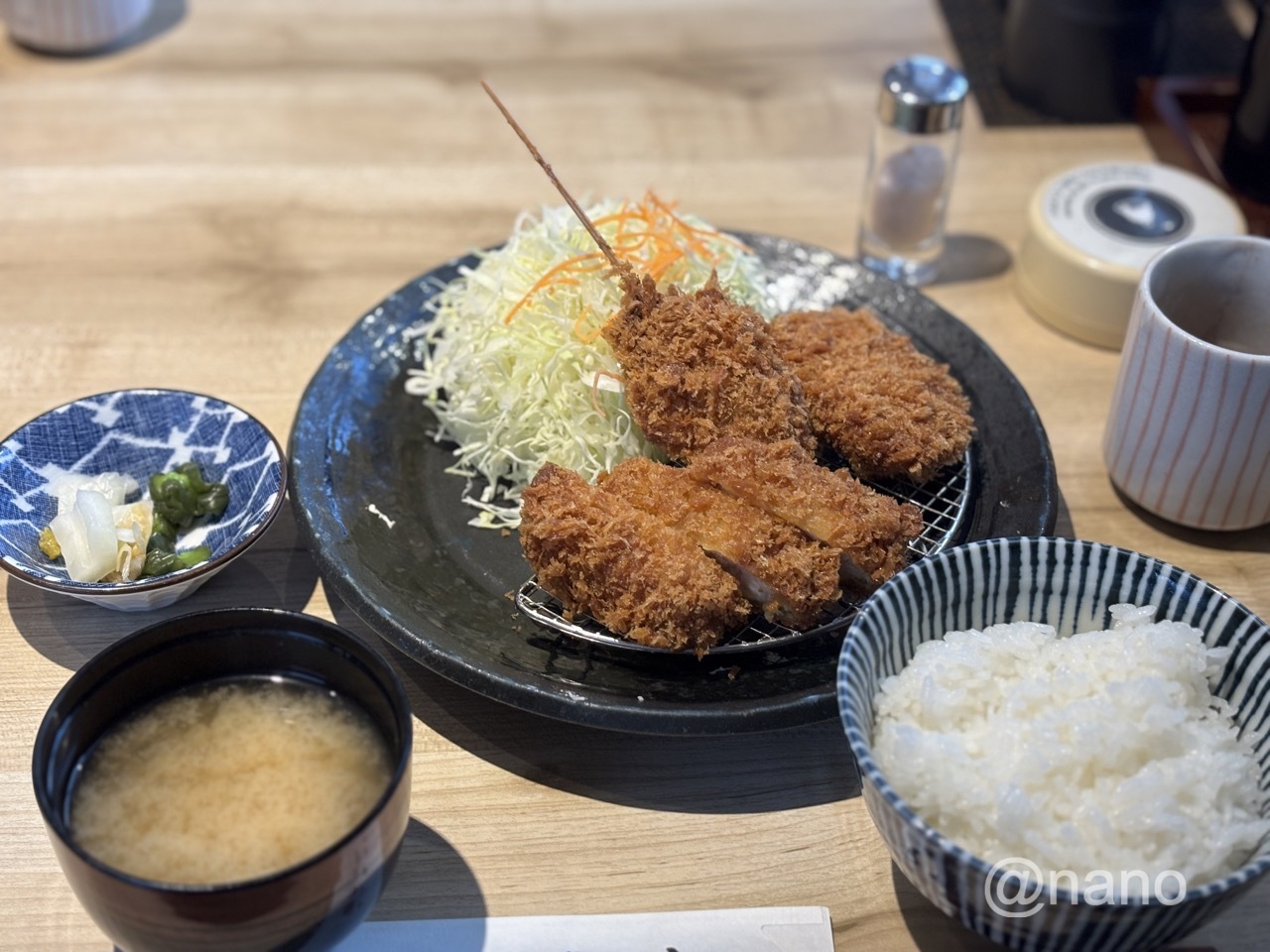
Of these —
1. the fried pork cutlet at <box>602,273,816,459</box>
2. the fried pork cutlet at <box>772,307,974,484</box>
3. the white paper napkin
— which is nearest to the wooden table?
the white paper napkin

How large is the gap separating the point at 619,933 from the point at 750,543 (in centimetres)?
68

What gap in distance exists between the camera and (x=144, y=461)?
96.9 inches

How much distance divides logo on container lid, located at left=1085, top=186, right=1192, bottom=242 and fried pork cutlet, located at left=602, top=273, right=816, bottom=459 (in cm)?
126

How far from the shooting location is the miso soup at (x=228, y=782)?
1545 millimetres

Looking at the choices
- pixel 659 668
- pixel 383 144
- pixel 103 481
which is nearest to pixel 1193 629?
pixel 659 668

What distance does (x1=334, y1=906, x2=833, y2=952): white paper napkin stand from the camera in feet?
5.73

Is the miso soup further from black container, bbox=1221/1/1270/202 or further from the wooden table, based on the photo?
black container, bbox=1221/1/1270/202

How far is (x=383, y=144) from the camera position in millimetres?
3844

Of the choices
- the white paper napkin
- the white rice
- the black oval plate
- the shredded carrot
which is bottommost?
the white paper napkin

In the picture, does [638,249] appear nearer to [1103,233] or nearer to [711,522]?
[711,522]

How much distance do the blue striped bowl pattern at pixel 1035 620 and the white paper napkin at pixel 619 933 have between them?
0.76ft

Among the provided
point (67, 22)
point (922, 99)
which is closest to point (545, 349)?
point (922, 99)

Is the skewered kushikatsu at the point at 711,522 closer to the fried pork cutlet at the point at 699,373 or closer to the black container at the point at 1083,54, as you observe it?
the fried pork cutlet at the point at 699,373

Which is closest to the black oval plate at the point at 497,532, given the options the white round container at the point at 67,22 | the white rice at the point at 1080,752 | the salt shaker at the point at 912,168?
the white rice at the point at 1080,752
